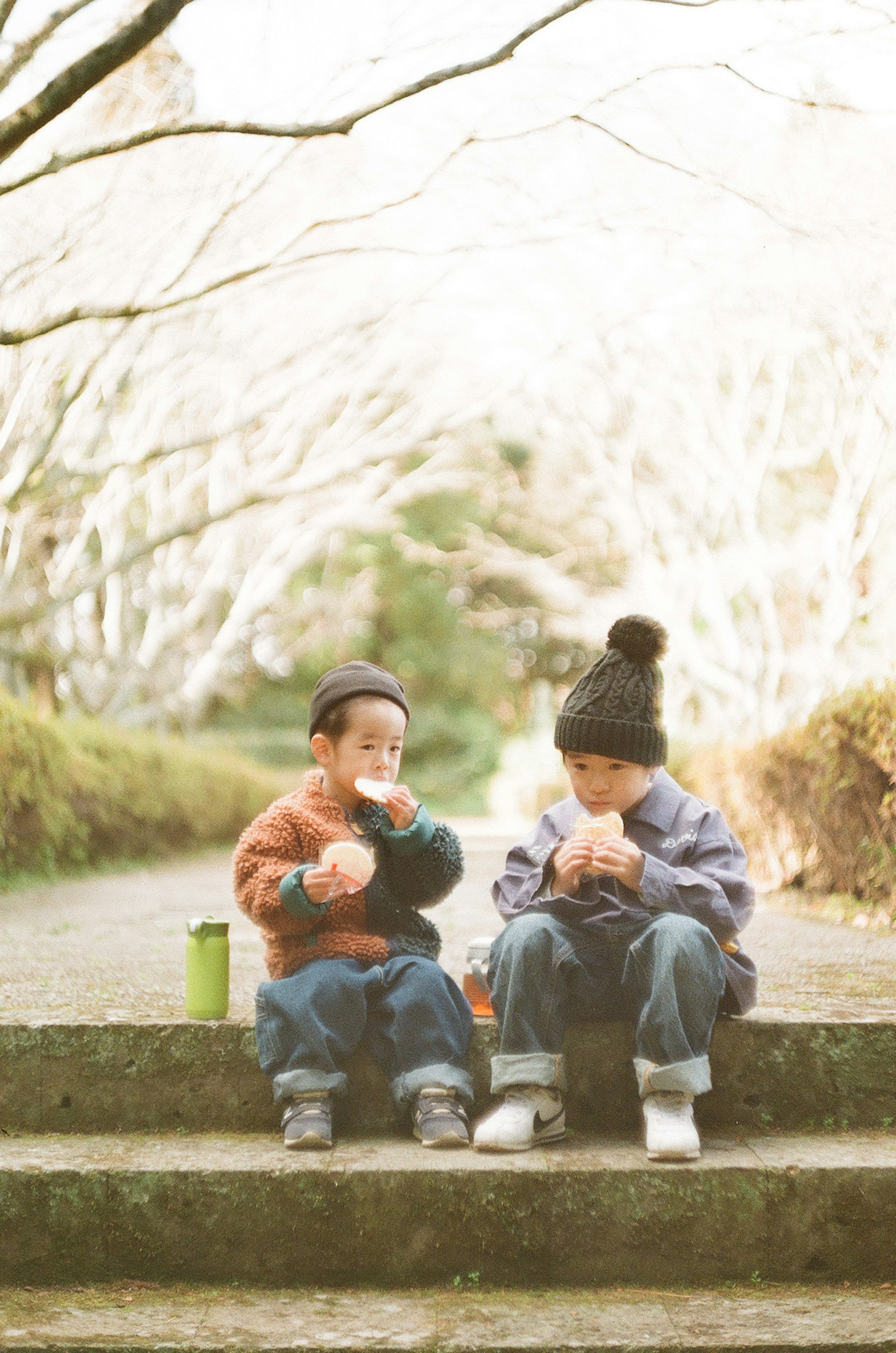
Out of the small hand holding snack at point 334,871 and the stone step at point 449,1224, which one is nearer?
the stone step at point 449,1224

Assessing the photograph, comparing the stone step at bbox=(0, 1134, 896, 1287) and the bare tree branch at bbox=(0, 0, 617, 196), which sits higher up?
the bare tree branch at bbox=(0, 0, 617, 196)

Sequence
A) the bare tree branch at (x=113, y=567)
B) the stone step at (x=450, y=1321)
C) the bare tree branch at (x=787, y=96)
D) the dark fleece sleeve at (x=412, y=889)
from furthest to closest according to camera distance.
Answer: the bare tree branch at (x=113, y=567), the bare tree branch at (x=787, y=96), the dark fleece sleeve at (x=412, y=889), the stone step at (x=450, y=1321)

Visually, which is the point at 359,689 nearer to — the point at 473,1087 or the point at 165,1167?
the point at 473,1087

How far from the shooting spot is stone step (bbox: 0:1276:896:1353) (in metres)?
2.13

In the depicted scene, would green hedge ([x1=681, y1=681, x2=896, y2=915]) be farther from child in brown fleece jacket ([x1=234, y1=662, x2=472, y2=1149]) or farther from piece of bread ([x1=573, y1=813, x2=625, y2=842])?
child in brown fleece jacket ([x1=234, y1=662, x2=472, y2=1149])

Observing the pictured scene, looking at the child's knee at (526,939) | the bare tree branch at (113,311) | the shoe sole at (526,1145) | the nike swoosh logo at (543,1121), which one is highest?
the bare tree branch at (113,311)

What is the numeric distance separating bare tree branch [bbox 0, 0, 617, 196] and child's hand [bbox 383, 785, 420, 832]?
101 inches

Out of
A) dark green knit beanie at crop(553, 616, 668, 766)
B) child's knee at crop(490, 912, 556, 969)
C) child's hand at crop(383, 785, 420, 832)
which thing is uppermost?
dark green knit beanie at crop(553, 616, 668, 766)

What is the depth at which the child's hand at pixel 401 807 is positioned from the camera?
2.90m

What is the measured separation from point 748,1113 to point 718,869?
0.55 m

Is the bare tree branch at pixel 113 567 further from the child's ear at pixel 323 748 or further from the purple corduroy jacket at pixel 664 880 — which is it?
the purple corduroy jacket at pixel 664 880

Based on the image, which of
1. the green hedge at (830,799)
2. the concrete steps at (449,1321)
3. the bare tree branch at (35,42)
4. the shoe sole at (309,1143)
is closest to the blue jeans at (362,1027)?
the shoe sole at (309,1143)

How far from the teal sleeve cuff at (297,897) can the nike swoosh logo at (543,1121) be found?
2.15 feet

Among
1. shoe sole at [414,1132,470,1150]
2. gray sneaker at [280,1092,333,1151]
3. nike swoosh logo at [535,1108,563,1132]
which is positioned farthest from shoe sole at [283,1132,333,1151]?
nike swoosh logo at [535,1108,563,1132]
